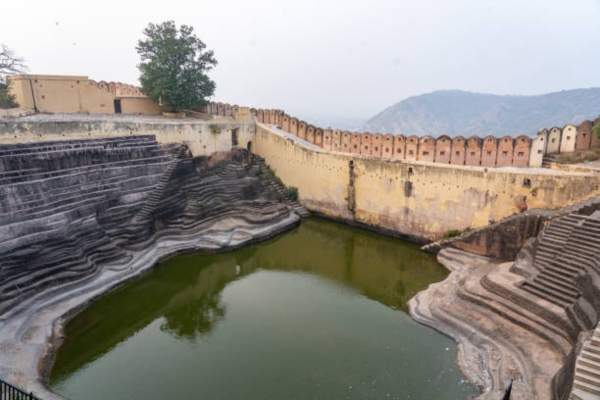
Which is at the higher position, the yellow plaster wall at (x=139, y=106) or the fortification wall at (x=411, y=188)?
the yellow plaster wall at (x=139, y=106)

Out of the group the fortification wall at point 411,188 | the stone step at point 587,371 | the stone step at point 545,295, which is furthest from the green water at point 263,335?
the stone step at point 545,295

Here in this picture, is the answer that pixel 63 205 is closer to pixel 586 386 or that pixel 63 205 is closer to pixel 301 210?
pixel 301 210

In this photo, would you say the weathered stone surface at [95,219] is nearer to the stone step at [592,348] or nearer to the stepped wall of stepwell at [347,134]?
the stepped wall of stepwell at [347,134]

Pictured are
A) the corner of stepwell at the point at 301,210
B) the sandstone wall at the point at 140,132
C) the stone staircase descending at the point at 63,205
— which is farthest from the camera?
the sandstone wall at the point at 140,132

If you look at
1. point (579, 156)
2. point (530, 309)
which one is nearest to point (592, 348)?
point (530, 309)

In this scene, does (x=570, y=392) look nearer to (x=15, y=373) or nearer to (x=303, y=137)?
(x=15, y=373)

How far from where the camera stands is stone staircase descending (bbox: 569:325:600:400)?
14.3 ft

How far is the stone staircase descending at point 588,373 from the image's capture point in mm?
4363

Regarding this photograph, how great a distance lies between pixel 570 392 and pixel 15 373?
712 centimetres

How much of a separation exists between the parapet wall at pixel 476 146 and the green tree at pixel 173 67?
17.5 ft

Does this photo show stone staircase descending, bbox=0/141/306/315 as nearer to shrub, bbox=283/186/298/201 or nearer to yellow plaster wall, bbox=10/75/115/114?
shrub, bbox=283/186/298/201

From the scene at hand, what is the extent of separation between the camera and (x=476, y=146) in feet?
34.8

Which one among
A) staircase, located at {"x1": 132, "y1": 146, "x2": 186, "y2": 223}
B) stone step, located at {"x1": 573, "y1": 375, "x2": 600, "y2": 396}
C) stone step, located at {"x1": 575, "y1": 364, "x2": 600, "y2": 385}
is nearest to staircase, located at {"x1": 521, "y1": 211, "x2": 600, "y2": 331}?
stone step, located at {"x1": 575, "y1": 364, "x2": 600, "y2": 385}

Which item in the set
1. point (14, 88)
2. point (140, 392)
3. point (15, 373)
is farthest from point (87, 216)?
point (14, 88)
